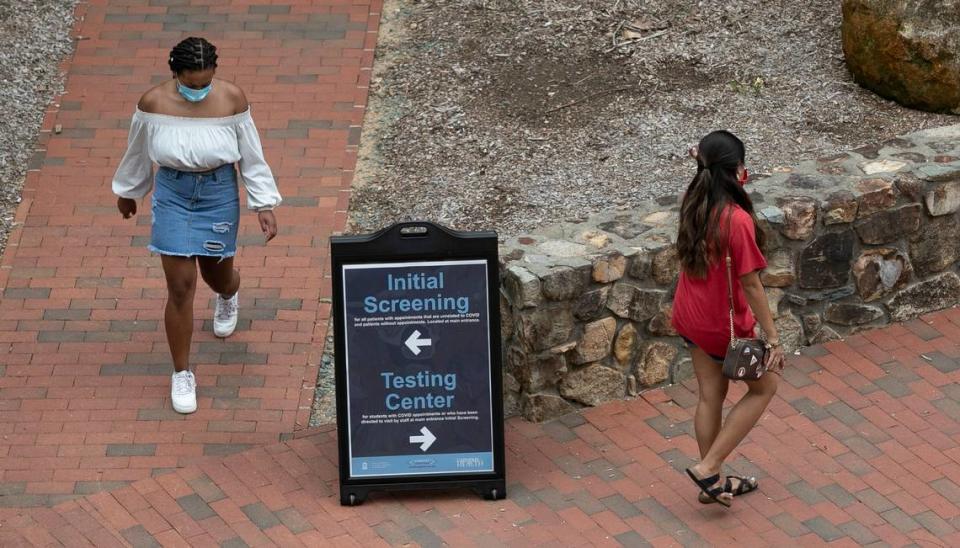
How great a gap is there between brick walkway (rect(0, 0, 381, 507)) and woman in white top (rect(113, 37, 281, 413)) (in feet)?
1.11

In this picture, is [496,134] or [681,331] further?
[496,134]

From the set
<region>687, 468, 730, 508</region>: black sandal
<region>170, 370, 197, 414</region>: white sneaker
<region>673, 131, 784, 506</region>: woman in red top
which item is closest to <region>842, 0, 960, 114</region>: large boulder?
<region>673, 131, 784, 506</region>: woman in red top

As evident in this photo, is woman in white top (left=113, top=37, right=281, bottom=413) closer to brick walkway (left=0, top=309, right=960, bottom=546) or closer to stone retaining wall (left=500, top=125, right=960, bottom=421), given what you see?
brick walkway (left=0, top=309, right=960, bottom=546)

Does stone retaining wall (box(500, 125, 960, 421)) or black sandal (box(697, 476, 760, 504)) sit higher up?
stone retaining wall (box(500, 125, 960, 421))

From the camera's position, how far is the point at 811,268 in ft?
24.5

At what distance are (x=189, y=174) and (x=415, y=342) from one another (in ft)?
4.39

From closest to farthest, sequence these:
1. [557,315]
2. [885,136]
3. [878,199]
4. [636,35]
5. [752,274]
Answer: [752,274] < [557,315] < [878,199] < [885,136] < [636,35]

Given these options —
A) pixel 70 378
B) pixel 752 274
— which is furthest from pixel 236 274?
pixel 752 274

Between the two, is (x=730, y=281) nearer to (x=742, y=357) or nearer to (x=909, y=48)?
(x=742, y=357)

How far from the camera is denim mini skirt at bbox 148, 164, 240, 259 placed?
6.90 meters

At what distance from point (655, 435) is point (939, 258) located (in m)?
1.92

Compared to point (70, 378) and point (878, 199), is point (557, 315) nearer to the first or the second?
point (878, 199)

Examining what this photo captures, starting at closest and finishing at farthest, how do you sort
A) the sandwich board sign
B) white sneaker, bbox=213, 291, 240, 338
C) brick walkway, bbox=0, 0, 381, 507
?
the sandwich board sign
brick walkway, bbox=0, 0, 381, 507
white sneaker, bbox=213, 291, 240, 338

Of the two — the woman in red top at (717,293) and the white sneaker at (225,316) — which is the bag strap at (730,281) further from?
the white sneaker at (225,316)
